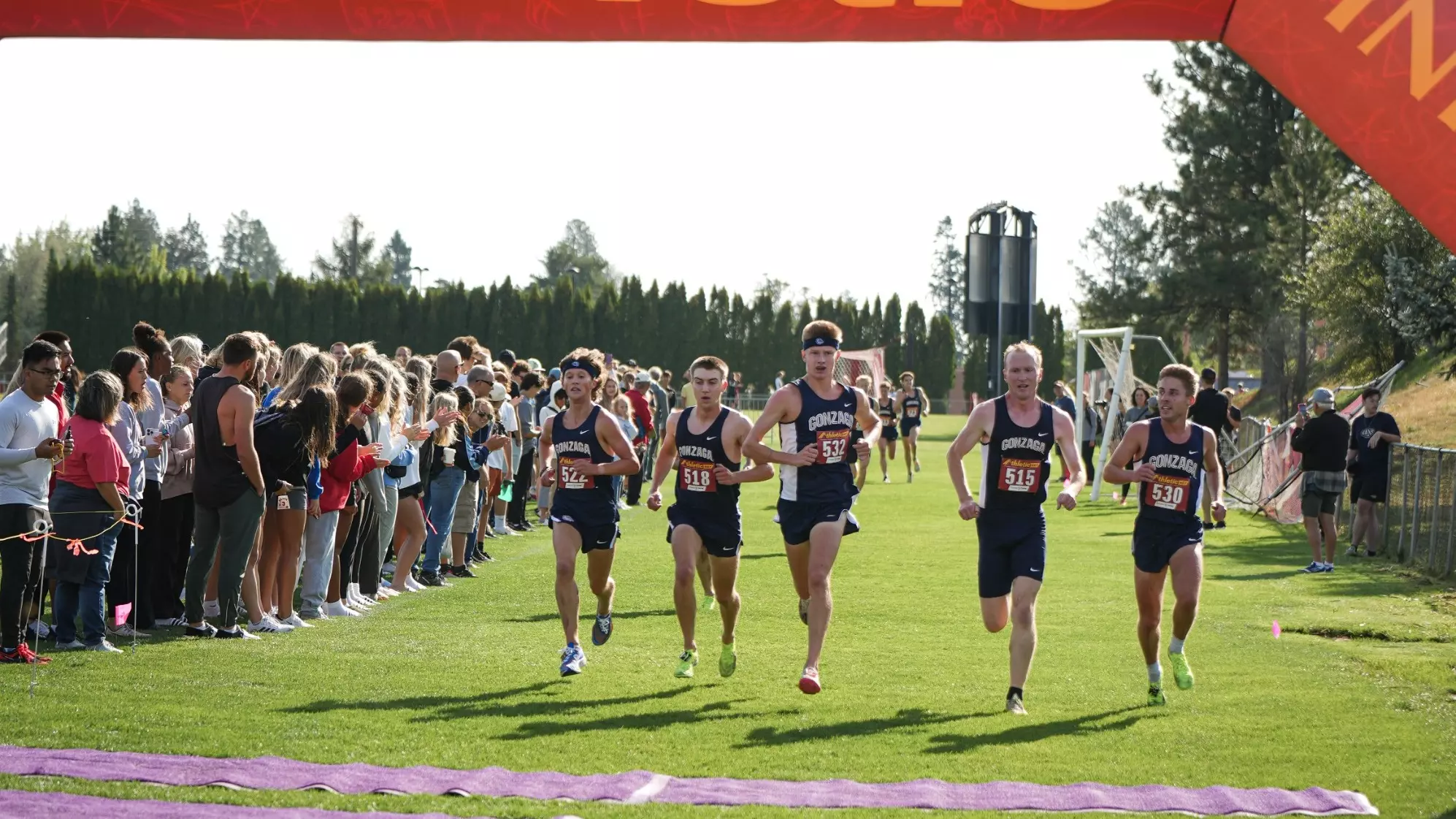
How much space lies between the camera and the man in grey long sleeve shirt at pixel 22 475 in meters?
9.36

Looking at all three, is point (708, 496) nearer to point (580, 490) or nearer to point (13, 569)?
point (580, 490)

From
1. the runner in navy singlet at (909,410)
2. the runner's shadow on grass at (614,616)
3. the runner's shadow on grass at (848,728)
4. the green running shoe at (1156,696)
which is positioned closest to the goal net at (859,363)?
the runner in navy singlet at (909,410)

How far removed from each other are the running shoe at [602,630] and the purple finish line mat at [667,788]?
296cm

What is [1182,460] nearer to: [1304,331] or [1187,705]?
[1187,705]

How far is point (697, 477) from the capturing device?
973 cm

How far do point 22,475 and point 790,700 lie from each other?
4.96 metres

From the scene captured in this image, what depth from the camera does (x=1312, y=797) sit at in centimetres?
702

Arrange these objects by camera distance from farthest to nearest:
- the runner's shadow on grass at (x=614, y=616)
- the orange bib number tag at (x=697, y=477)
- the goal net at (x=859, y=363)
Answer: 1. the goal net at (x=859, y=363)
2. the runner's shadow on grass at (x=614, y=616)
3. the orange bib number tag at (x=697, y=477)

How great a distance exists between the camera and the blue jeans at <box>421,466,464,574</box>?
1471cm

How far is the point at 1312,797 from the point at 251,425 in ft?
24.0

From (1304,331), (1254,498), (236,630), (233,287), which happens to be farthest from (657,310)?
(236,630)

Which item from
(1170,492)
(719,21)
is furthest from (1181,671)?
(719,21)

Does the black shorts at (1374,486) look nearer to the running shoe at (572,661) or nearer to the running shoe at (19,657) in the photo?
the running shoe at (572,661)

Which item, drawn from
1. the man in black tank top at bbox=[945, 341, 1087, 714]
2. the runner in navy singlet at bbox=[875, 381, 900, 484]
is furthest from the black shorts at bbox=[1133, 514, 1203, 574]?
the runner in navy singlet at bbox=[875, 381, 900, 484]
